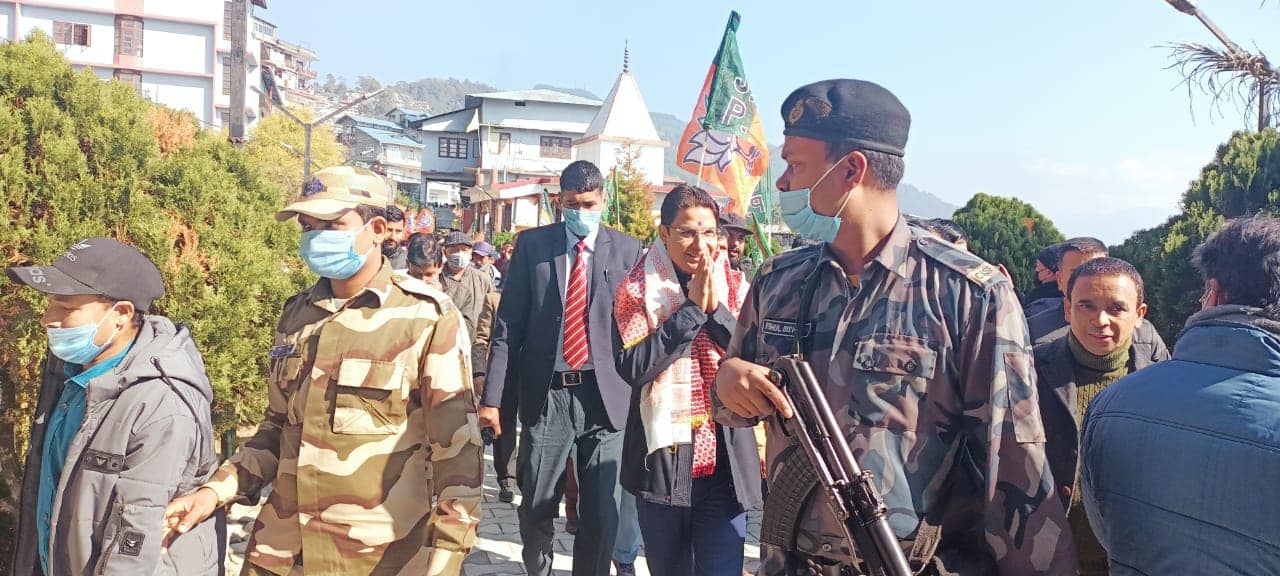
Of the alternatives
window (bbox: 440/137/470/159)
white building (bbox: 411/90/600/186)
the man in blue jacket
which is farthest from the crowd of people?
window (bbox: 440/137/470/159)

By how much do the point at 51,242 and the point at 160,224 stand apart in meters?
0.52

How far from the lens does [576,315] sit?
184 inches

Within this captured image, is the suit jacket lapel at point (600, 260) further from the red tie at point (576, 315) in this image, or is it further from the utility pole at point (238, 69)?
the utility pole at point (238, 69)

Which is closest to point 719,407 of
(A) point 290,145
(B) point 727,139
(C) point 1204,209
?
(C) point 1204,209

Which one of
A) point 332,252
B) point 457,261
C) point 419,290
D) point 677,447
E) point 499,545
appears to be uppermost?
point 332,252

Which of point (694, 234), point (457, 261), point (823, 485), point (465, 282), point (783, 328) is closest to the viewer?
point (823, 485)

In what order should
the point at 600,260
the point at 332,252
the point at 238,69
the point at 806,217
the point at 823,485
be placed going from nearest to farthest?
the point at 823,485 < the point at 806,217 < the point at 332,252 < the point at 600,260 < the point at 238,69

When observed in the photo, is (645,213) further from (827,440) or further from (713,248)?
(827,440)

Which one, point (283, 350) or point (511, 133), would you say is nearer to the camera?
point (283, 350)

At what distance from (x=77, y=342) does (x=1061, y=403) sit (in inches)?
→ 129

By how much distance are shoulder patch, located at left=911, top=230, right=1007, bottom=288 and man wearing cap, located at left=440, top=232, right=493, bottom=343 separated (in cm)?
542

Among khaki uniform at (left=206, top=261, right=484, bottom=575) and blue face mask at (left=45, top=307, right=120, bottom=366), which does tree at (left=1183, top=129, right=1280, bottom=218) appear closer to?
khaki uniform at (left=206, top=261, right=484, bottom=575)

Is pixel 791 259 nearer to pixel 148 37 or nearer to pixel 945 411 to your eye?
pixel 945 411

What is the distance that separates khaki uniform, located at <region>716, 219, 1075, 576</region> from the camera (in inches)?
78.7
